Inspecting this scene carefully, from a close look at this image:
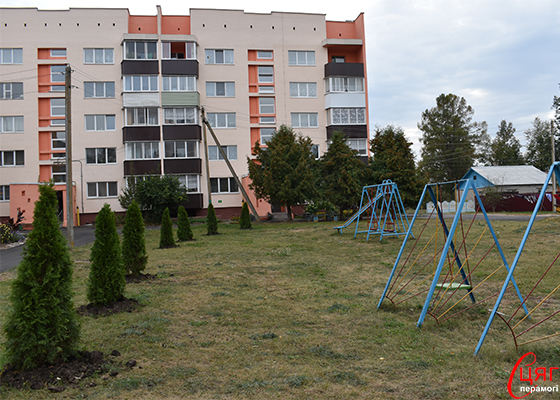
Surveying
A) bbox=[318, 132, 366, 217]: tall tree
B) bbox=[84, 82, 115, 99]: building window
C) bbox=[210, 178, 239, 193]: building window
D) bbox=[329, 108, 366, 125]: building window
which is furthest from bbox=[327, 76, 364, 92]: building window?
bbox=[84, 82, 115, 99]: building window

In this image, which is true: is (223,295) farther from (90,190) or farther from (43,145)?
(43,145)

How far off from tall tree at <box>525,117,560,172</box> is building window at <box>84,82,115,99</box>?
166ft

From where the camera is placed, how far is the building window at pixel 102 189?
117 feet

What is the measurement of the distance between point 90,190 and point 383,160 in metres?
23.8

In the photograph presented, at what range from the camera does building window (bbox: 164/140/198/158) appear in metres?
35.8

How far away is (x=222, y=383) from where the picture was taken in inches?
155

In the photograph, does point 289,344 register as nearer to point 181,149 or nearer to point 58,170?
point 181,149

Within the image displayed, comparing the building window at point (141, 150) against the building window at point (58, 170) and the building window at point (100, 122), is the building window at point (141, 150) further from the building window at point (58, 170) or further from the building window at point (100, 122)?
the building window at point (58, 170)

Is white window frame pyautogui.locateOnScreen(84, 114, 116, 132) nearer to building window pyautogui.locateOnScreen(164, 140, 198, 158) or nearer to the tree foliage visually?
building window pyautogui.locateOnScreen(164, 140, 198, 158)

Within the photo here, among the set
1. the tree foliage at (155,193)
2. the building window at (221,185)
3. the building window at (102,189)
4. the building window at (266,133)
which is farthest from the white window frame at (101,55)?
the building window at (266,133)

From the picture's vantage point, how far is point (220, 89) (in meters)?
37.8

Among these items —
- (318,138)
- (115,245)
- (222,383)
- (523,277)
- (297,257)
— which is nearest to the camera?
(222,383)

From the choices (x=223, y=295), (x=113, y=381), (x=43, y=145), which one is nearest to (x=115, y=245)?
(x=223, y=295)

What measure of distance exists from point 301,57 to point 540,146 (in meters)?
39.2
